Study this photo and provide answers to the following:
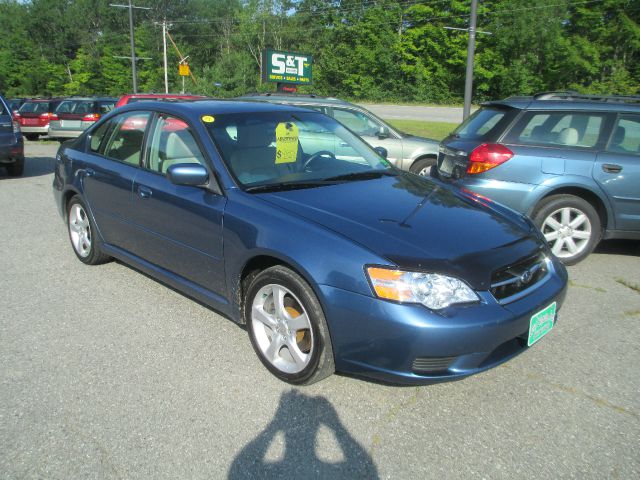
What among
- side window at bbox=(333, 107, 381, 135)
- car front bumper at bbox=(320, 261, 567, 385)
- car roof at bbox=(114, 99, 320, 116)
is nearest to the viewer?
car front bumper at bbox=(320, 261, 567, 385)

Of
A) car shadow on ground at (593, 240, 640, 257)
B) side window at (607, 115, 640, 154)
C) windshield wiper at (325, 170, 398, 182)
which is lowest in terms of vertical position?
car shadow on ground at (593, 240, 640, 257)

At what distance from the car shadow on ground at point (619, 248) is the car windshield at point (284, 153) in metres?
3.31

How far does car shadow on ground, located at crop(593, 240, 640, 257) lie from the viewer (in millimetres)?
6074

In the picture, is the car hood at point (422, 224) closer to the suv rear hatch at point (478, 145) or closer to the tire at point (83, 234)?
the suv rear hatch at point (478, 145)

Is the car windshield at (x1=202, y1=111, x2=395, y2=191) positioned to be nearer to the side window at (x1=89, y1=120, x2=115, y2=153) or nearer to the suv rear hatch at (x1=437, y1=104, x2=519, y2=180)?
the side window at (x1=89, y1=120, x2=115, y2=153)

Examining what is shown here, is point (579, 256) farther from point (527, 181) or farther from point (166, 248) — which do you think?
point (166, 248)

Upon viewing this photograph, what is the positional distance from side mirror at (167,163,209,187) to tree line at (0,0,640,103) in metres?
32.0

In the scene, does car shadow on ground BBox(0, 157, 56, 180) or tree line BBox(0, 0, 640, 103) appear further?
tree line BBox(0, 0, 640, 103)

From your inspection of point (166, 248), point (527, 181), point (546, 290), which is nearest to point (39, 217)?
point (166, 248)

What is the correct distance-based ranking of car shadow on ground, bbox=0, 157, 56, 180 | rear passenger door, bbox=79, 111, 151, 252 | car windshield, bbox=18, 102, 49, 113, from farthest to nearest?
car windshield, bbox=18, 102, 49, 113 → car shadow on ground, bbox=0, 157, 56, 180 → rear passenger door, bbox=79, 111, 151, 252

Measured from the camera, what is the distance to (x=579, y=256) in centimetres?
548

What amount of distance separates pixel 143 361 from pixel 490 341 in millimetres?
2112

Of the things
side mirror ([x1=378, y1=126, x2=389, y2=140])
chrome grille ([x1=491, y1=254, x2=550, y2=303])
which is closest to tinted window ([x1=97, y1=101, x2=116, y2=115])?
side mirror ([x1=378, y1=126, x2=389, y2=140])

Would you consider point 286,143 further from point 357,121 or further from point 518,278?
point 357,121
